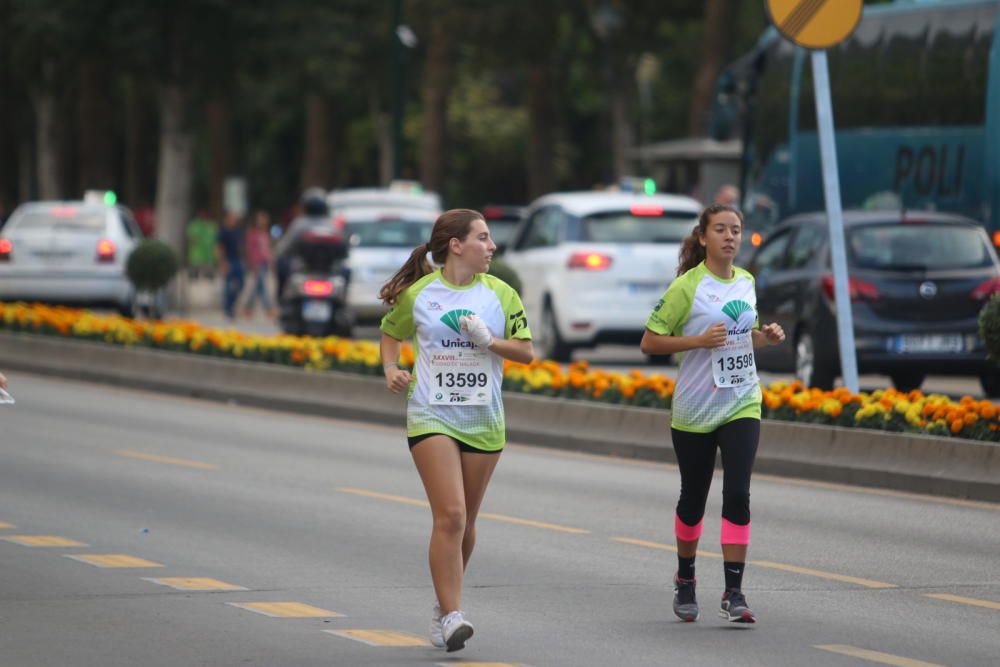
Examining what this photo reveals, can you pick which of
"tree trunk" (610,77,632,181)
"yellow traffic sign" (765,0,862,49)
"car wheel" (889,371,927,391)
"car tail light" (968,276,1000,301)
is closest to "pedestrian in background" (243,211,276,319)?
"tree trunk" (610,77,632,181)

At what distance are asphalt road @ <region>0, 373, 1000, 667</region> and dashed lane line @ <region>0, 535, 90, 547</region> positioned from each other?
40mm

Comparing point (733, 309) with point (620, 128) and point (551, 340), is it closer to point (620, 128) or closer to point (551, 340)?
point (551, 340)

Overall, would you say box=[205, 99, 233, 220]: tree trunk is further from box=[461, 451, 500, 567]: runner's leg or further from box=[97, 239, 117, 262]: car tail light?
box=[461, 451, 500, 567]: runner's leg

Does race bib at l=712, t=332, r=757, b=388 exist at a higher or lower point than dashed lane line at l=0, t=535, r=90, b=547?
higher

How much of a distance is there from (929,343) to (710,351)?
981 cm

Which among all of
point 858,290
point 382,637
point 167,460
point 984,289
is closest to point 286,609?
point 382,637

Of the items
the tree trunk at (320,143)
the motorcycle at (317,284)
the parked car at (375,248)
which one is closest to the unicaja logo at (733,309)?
the motorcycle at (317,284)

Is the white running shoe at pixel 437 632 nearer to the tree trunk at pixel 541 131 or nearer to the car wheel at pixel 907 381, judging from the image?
the car wheel at pixel 907 381

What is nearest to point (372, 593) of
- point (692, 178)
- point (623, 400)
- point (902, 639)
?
point (902, 639)

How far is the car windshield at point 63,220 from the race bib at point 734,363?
2337 centimetres

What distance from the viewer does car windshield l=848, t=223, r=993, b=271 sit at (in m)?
18.9

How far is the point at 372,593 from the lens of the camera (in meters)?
9.82

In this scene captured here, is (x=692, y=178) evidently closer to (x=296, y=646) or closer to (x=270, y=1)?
(x=270, y=1)

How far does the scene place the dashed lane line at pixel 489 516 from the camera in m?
12.3
